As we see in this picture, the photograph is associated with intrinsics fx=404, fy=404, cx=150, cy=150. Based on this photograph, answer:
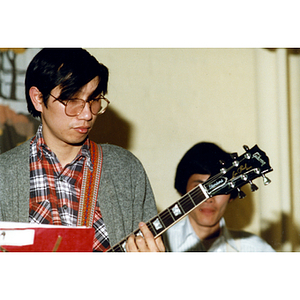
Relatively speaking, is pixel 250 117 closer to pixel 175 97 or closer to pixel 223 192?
pixel 175 97

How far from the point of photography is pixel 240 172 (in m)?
1.14

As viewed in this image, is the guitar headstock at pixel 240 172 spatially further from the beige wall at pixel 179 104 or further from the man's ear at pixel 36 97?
the man's ear at pixel 36 97

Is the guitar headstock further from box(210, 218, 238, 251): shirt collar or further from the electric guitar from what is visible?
box(210, 218, 238, 251): shirt collar

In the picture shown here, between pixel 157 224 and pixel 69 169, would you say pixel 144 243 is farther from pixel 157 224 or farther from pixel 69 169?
pixel 69 169

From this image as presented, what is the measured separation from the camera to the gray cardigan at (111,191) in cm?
122

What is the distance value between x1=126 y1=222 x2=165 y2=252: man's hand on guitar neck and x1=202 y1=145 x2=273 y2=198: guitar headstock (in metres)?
0.21

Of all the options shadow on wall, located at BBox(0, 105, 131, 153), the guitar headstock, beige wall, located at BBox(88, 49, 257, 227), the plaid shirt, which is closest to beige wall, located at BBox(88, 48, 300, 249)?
beige wall, located at BBox(88, 49, 257, 227)

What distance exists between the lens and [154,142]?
158cm

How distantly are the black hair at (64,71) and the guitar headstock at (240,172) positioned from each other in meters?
0.45

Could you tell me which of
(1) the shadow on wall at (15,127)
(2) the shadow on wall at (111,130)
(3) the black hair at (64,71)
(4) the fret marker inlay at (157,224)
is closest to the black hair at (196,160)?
(2) the shadow on wall at (111,130)

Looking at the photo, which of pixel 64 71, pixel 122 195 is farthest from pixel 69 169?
pixel 64 71

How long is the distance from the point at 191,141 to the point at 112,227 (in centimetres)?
53

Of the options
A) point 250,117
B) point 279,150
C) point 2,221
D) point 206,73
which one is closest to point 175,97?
point 206,73

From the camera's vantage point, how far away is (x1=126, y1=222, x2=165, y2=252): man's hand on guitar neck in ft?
3.84
